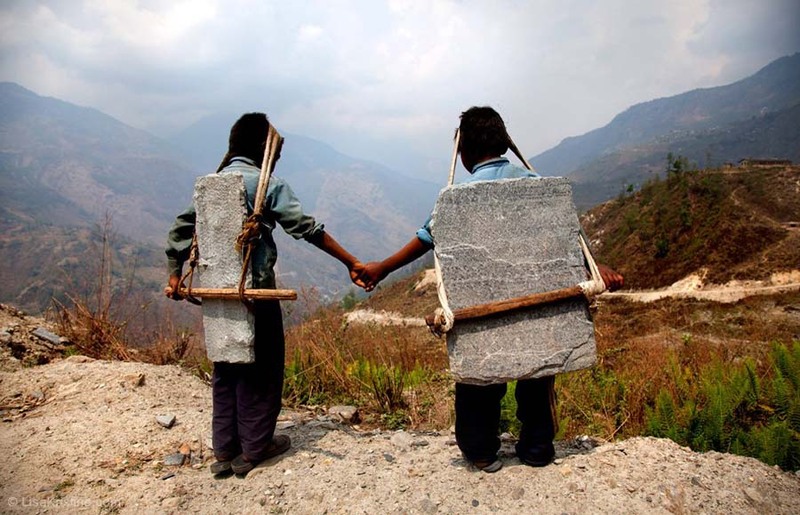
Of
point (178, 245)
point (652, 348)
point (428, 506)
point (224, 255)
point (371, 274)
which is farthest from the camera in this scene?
point (652, 348)

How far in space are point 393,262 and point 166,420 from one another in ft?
7.51

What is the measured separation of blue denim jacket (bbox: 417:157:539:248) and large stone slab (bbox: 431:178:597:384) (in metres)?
0.14

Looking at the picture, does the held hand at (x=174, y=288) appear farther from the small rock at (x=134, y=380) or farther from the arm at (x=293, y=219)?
the small rock at (x=134, y=380)

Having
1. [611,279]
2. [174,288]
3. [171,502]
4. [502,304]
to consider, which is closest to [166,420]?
[171,502]

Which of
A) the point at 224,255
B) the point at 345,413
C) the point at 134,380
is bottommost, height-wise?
the point at 345,413

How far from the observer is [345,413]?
12.9ft

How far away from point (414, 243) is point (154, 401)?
9.70 feet

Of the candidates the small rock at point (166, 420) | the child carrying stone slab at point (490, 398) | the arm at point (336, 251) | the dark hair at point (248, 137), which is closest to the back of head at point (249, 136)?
the dark hair at point (248, 137)

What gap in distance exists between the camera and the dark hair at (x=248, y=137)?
9.98 ft

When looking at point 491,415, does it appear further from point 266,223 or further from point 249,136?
point 249,136

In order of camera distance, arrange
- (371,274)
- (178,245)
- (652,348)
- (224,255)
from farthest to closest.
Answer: (652,348) → (371,274) → (178,245) → (224,255)

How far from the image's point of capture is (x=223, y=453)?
292cm

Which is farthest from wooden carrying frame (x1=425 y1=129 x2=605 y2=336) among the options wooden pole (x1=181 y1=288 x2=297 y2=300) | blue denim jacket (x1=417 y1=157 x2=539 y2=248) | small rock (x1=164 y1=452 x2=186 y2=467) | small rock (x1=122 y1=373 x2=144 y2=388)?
small rock (x1=122 y1=373 x2=144 y2=388)

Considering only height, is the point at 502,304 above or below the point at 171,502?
above
